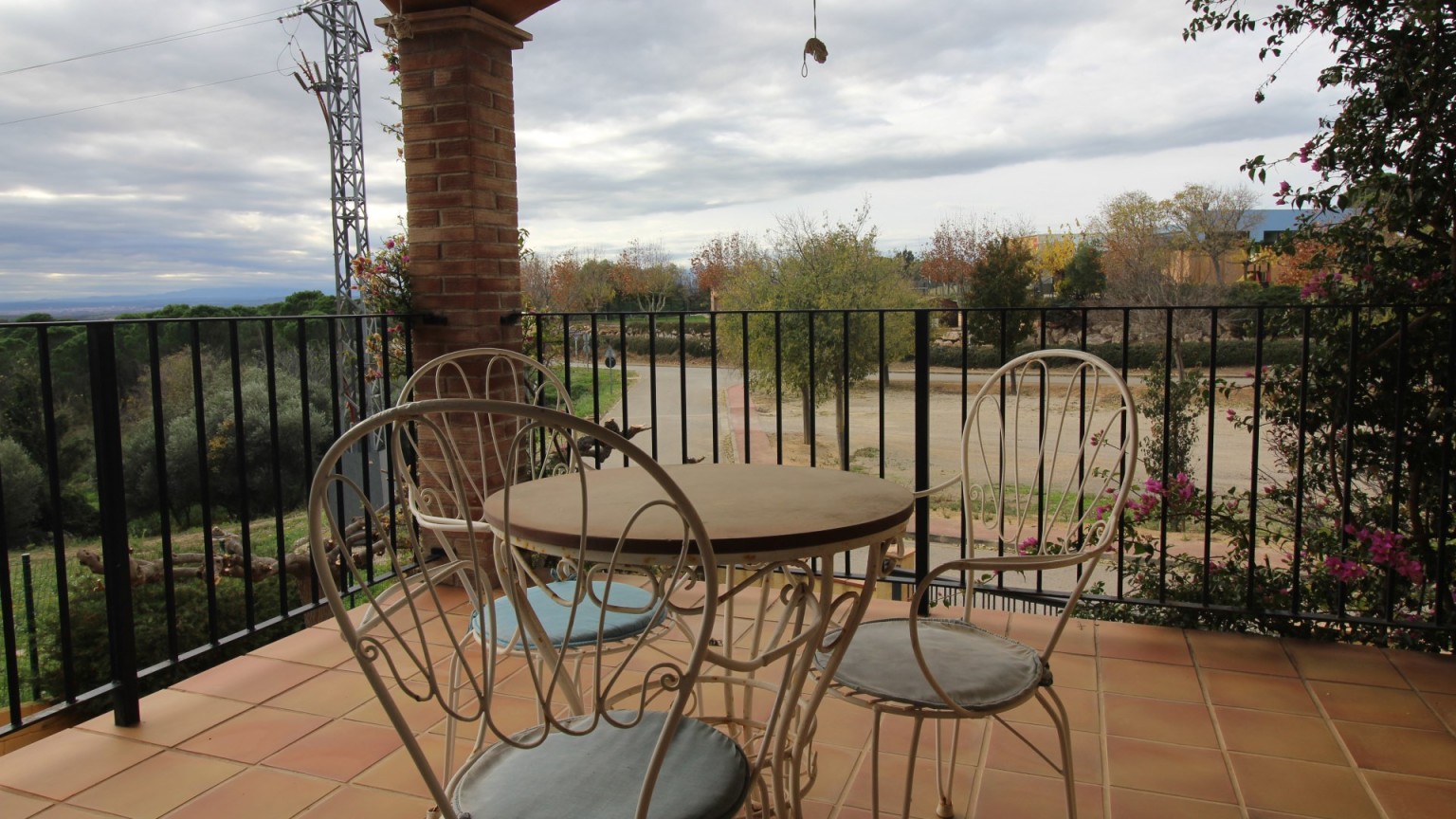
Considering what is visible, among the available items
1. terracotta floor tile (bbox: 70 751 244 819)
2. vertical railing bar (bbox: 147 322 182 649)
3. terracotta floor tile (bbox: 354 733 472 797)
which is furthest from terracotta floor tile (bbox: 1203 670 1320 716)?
vertical railing bar (bbox: 147 322 182 649)

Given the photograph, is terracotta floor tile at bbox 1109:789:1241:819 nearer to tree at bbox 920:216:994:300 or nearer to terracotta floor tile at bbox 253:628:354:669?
terracotta floor tile at bbox 253:628:354:669

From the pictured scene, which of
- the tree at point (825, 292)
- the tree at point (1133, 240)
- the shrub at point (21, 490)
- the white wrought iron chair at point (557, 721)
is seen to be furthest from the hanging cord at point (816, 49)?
the tree at point (1133, 240)

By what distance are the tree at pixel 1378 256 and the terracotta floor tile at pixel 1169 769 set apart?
116cm

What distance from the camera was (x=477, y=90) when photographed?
298 cm

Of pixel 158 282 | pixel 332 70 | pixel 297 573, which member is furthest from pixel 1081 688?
pixel 332 70

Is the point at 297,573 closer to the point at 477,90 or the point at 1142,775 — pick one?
the point at 477,90

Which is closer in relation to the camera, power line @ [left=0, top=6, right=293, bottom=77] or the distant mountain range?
the distant mountain range

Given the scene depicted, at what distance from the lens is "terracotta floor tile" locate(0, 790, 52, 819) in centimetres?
173

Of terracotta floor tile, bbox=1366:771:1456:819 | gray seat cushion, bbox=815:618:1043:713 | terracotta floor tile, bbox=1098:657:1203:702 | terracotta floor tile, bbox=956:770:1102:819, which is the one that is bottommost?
terracotta floor tile, bbox=1366:771:1456:819

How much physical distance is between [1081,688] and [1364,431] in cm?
205

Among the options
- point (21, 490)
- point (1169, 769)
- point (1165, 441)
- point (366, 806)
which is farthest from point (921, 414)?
point (21, 490)

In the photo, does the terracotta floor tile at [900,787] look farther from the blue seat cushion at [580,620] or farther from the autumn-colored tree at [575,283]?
the autumn-colored tree at [575,283]

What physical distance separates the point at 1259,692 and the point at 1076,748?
654 millimetres

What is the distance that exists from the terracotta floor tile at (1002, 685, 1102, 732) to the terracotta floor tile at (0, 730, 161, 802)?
79.7 inches
